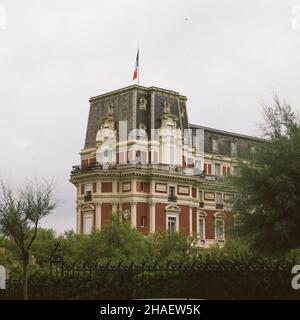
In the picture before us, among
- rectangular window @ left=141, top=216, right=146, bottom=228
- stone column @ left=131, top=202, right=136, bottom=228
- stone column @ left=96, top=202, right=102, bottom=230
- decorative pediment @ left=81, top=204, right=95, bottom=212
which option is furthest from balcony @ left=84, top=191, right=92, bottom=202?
rectangular window @ left=141, top=216, right=146, bottom=228

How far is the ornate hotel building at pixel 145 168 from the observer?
55844 mm

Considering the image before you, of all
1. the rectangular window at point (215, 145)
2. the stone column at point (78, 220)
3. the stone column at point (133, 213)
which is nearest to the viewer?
the stone column at point (133, 213)

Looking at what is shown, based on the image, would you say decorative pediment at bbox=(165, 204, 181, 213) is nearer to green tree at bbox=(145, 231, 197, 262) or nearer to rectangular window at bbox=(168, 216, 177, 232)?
rectangular window at bbox=(168, 216, 177, 232)

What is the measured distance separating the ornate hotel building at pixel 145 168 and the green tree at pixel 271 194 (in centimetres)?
3241

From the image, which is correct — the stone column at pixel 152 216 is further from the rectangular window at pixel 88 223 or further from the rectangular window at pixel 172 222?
the rectangular window at pixel 88 223

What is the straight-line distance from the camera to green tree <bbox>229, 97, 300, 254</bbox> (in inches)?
769

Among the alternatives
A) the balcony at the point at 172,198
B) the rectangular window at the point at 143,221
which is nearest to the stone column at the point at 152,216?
the rectangular window at the point at 143,221

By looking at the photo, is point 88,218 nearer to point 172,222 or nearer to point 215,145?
point 172,222

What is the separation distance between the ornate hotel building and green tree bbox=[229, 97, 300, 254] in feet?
106

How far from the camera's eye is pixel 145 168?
55.7 metres

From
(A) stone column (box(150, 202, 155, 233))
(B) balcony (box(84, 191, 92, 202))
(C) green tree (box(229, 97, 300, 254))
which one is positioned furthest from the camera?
(B) balcony (box(84, 191, 92, 202))

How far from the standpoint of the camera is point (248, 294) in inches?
659
